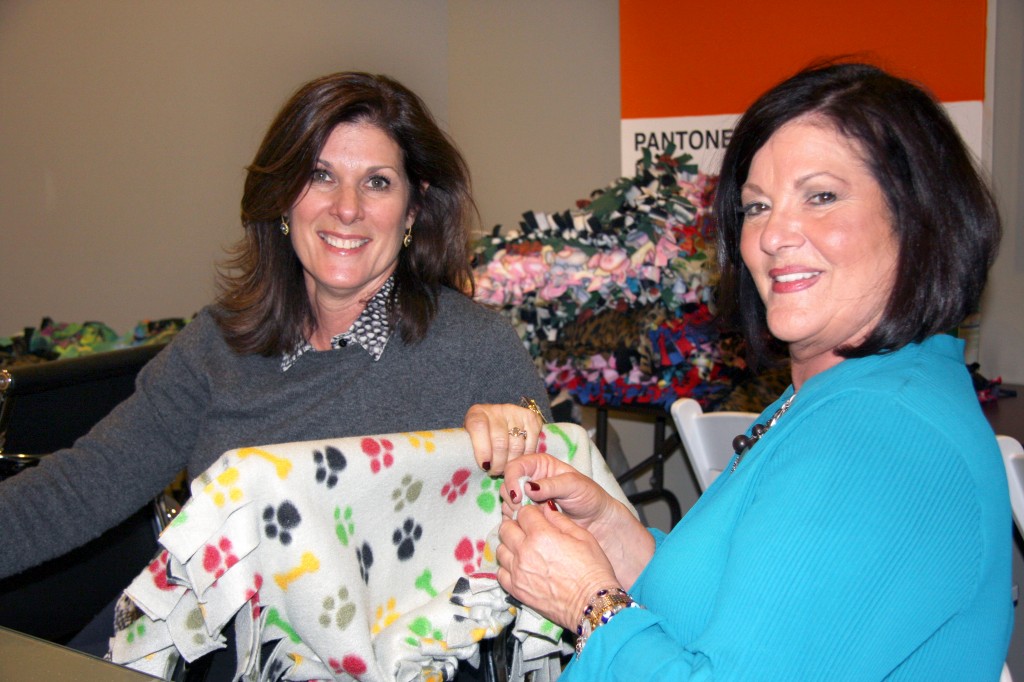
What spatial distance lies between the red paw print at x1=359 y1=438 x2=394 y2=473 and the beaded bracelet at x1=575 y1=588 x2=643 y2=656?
354mm

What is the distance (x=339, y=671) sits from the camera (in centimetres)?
123

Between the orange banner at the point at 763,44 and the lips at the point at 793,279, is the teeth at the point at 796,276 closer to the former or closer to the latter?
the lips at the point at 793,279

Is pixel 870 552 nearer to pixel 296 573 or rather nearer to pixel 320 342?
pixel 296 573

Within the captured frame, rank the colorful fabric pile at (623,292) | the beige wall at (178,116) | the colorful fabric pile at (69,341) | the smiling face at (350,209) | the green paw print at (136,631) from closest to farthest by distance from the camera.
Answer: the green paw print at (136,631) < the smiling face at (350,209) < the colorful fabric pile at (69,341) < the colorful fabric pile at (623,292) < the beige wall at (178,116)

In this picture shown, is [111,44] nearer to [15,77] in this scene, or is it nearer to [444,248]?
[15,77]

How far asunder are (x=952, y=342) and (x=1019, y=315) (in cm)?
248

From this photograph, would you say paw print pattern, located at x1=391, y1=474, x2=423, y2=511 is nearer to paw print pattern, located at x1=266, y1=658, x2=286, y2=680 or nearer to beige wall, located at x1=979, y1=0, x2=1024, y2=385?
paw print pattern, located at x1=266, y1=658, x2=286, y2=680

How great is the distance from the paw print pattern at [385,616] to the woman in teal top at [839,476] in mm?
189

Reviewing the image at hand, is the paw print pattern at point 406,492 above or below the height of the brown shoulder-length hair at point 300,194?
below

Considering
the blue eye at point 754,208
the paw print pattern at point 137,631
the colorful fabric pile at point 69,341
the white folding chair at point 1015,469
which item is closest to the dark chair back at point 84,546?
the colorful fabric pile at point 69,341

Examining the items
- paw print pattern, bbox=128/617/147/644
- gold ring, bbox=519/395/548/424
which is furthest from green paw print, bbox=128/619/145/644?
gold ring, bbox=519/395/548/424

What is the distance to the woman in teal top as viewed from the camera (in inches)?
34.2

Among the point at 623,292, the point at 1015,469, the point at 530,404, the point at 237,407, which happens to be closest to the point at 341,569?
the point at 530,404

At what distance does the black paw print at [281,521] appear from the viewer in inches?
45.1
